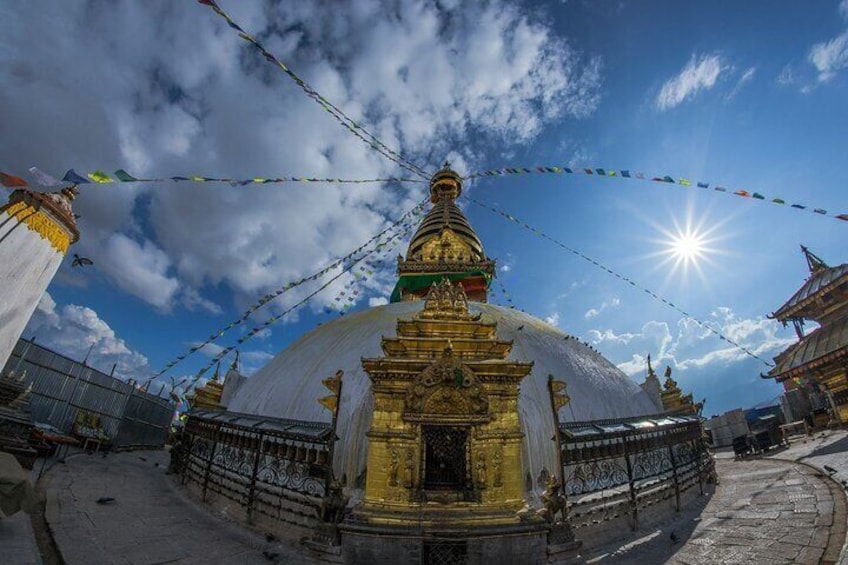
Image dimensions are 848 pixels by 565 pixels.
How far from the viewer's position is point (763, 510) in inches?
287

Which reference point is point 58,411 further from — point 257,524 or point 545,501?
point 545,501

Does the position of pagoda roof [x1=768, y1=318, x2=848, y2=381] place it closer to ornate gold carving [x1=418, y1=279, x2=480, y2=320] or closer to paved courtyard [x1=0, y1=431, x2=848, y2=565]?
paved courtyard [x1=0, y1=431, x2=848, y2=565]

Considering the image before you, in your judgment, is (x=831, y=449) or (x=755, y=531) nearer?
(x=755, y=531)

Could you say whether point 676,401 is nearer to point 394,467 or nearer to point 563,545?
point 563,545

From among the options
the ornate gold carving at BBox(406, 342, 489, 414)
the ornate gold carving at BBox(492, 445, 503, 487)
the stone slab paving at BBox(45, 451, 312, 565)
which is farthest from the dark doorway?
the stone slab paving at BBox(45, 451, 312, 565)

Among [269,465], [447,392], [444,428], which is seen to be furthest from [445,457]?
[269,465]

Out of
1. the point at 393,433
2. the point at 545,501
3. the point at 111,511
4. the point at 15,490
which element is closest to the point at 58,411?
the point at 111,511

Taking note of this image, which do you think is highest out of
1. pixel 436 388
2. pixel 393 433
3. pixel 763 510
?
pixel 436 388

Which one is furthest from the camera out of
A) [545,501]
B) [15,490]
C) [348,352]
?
[348,352]

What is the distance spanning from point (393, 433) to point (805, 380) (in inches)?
858

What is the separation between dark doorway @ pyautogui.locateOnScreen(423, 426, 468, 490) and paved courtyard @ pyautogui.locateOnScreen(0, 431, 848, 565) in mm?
2389

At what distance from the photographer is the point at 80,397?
13625 mm

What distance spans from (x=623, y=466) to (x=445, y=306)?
529cm

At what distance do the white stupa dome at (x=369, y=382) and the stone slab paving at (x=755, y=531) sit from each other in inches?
83.1
